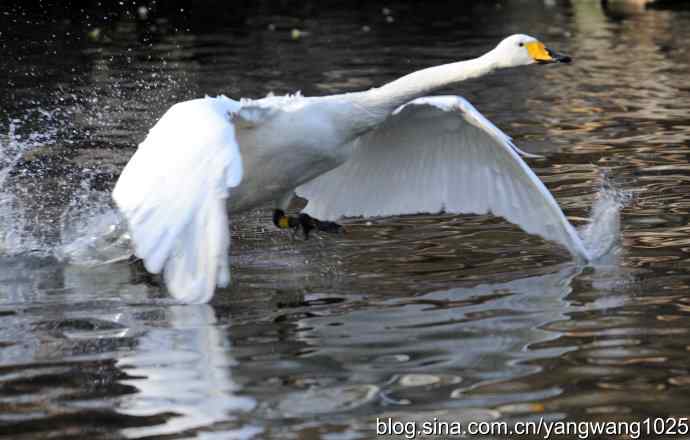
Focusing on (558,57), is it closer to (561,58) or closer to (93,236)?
(561,58)

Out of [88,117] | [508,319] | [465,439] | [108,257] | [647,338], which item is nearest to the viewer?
[465,439]

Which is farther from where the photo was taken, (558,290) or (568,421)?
(558,290)

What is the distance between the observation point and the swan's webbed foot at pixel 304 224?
9.10m

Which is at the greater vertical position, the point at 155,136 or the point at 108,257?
the point at 155,136

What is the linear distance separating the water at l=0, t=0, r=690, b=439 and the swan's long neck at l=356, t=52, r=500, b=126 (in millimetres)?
1016

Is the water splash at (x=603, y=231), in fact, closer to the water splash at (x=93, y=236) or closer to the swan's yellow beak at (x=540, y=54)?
the swan's yellow beak at (x=540, y=54)

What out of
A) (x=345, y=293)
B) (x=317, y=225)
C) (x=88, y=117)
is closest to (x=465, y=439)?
(x=345, y=293)

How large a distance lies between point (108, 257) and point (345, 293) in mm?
2070

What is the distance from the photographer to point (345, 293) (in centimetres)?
776

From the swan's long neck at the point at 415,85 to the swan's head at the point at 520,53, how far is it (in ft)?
0.20

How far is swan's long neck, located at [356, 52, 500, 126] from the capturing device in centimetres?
833

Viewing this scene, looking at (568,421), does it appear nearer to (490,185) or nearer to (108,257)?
(490,185)

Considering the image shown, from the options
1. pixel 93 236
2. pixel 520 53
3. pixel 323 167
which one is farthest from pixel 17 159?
pixel 520 53

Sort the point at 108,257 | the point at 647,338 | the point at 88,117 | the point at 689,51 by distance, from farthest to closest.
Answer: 1. the point at 689,51
2. the point at 88,117
3. the point at 108,257
4. the point at 647,338
